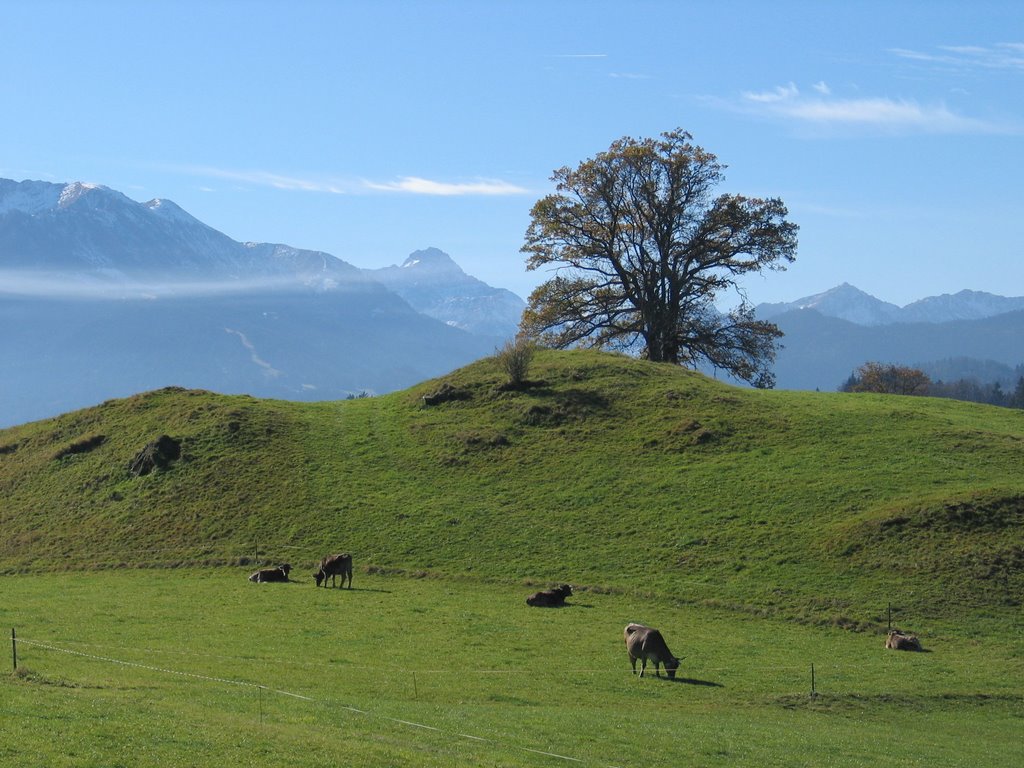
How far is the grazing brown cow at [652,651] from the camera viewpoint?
30188 millimetres

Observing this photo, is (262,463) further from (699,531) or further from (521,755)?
(521,755)

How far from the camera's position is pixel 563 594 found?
135ft

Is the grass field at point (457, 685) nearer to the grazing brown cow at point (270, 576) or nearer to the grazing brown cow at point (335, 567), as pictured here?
the grazing brown cow at point (335, 567)

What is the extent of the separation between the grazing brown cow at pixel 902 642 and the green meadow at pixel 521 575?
0.60 meters

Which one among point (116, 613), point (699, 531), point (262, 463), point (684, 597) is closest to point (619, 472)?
point (699, 531)

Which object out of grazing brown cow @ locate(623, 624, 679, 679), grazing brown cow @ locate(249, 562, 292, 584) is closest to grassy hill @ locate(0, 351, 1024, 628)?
grazing brown cow @ locate(249, 562, 292, 584)

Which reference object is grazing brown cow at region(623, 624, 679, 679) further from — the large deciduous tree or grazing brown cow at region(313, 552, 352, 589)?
the large deciduous tree

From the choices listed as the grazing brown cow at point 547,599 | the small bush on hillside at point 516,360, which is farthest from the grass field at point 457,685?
the small bush on hillside at point 516,360

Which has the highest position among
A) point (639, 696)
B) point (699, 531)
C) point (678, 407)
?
point (678, 407)

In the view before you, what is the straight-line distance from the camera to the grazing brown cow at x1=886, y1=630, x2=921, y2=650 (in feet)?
113

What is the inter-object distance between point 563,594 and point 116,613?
635 inches

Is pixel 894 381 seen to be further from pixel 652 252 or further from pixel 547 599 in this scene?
pixel 547 599

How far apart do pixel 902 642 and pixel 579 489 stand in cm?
2189

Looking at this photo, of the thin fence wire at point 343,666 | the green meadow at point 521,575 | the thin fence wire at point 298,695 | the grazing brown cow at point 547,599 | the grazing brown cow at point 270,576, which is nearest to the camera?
the thin fence wire at point 298,695
